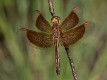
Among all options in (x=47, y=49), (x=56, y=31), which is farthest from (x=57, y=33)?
(x=47, y=49)

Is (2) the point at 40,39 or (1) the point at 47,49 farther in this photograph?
(1) the point at 47,49

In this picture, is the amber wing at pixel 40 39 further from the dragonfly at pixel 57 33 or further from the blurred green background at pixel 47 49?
the blurred green background at pixel 47 49

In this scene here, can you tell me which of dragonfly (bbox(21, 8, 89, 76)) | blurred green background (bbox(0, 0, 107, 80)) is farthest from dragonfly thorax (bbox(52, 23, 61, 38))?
blurred green background (bbox(0, 0, 107, 80))

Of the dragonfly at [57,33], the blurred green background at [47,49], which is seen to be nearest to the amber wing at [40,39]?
the dragonfly at [57,33]

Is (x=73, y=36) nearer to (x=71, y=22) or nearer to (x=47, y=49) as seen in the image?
(x=71, y=22)

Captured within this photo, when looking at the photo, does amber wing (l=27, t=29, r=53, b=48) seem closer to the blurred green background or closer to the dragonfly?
the dragonfly

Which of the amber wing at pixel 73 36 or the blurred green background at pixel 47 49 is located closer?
the amber wing at pixel 73 36
